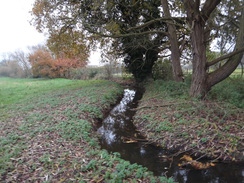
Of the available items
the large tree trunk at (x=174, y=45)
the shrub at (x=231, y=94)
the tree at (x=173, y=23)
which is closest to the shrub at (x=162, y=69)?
the tree at (x=173, y=23)

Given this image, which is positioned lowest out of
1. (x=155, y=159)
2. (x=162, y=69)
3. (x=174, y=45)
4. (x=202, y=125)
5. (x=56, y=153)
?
(x=155, y=159)

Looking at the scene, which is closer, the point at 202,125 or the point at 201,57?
the point at 202,125

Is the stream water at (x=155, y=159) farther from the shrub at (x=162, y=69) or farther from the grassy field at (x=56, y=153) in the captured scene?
the shrub at (x=162, y=69)

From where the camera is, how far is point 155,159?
4113mm

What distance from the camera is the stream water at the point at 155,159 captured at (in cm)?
337

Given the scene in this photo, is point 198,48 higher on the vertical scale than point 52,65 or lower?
lower

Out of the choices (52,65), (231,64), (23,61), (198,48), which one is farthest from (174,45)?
(23,61)

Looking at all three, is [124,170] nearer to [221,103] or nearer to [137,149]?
Answer: [137,149]

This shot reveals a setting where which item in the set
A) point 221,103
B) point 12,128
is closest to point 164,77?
point 221,103

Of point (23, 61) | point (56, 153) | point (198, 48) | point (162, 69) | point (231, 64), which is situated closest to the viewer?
point (56, 153)

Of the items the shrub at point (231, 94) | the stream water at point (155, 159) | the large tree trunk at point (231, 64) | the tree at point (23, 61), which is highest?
the tree at point (23, 61)

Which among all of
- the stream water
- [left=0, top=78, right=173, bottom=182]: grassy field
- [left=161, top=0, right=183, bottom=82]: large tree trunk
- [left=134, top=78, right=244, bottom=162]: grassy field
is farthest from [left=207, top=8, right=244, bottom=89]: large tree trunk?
[left=0, top=78, right=173, bottom=182]: grassy field

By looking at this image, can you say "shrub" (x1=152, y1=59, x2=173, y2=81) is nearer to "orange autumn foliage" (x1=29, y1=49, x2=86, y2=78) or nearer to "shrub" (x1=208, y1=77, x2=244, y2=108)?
"shrub" (x1=208, y1=77, x2=244, y2=108)

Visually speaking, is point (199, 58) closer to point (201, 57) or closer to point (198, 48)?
point (201, 57)
